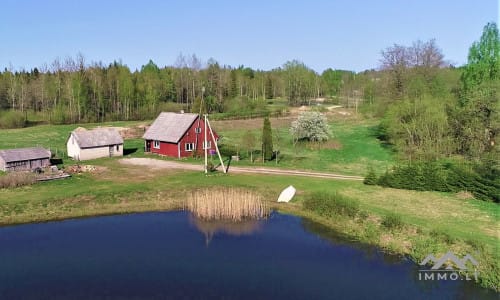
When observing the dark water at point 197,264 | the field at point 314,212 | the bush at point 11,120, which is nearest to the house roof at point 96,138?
the field at point 314,212

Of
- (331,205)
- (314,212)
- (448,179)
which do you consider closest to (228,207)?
(314,212)

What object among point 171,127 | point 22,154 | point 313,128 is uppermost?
point 171,127

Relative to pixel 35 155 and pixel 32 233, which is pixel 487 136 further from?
pixel 35 155

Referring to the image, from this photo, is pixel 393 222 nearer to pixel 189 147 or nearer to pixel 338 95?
pixel 189 147

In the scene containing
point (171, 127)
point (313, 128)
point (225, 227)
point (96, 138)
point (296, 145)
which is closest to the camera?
point (225, 227)

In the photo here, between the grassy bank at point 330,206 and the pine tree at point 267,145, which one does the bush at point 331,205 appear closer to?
the grassy bank at point 330,206

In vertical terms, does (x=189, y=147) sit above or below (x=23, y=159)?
above

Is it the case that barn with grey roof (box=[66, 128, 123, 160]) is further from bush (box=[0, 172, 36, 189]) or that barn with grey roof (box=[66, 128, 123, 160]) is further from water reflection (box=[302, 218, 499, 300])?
water reflection (box=[302, 218, 499, 300])
